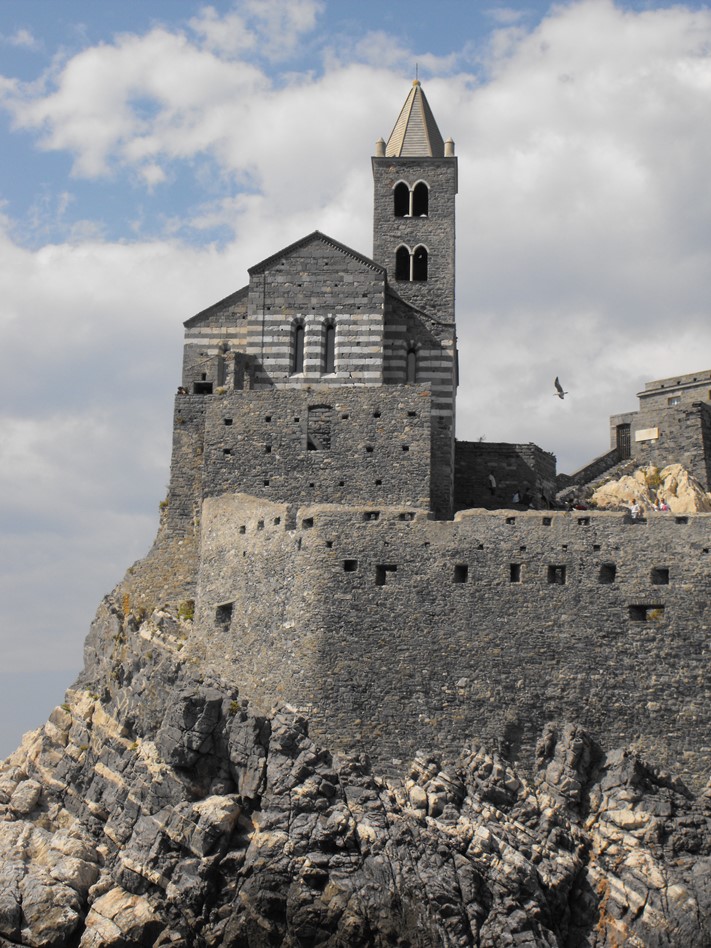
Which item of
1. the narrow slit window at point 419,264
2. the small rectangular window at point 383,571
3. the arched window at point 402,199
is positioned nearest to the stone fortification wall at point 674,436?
the narrow slit window at point 419,264

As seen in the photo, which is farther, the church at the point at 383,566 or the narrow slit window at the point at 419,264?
the narrow slit window at the point at 419,264

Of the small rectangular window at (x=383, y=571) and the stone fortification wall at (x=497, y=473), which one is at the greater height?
the stone fortification wall at (x=497, y=473)

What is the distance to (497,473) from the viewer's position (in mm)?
52781

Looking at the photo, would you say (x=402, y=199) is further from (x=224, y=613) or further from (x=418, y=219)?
(x=224, y=613)

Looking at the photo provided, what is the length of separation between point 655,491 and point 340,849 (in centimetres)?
2708

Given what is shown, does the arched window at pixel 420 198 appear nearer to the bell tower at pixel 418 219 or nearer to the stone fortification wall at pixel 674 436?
the bell tower at pixel 418 219

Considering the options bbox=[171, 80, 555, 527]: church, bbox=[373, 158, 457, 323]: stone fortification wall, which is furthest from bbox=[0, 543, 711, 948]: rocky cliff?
bbox=[373, 158, 457, 323]: stone fortification wall

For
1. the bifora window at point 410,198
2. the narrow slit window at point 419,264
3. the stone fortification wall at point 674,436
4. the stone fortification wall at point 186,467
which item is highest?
the bifora window at point 410,198

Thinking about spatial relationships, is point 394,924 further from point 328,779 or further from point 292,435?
point 292,435

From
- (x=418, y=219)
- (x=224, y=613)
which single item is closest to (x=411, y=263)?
(x=418, y=219)

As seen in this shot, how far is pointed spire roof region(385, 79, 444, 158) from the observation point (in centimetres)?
5588


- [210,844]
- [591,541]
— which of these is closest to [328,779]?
[210,844]

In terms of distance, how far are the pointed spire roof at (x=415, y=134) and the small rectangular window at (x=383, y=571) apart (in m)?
20.9

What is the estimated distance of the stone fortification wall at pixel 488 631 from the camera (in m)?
40.4
